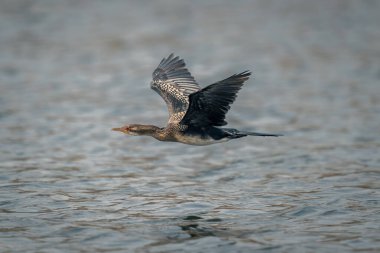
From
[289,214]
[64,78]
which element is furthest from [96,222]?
[64,78]

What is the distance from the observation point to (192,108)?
437 inches

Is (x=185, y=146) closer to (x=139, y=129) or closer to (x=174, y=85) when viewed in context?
(x=174, y=85)

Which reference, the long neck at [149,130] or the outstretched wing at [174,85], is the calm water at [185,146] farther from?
the outstretched wing at [174,85]

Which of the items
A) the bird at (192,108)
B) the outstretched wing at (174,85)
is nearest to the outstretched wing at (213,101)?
the bird at (192,108)

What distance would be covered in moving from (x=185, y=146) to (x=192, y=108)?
4106mm

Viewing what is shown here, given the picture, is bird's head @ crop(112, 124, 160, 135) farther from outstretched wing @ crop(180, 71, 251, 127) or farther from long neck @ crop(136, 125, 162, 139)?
outstretched wing @ crop(180, 71, 251, 127)

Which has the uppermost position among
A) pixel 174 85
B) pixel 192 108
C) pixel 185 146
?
pixel 174 85

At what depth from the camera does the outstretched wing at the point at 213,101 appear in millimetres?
10555

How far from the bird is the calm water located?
0.88m

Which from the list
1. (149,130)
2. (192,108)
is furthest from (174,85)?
(192,108)

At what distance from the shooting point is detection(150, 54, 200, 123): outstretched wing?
1277 centimetres

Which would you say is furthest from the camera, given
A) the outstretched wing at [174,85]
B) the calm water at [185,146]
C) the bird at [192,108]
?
the outstretched wing at [174,85]

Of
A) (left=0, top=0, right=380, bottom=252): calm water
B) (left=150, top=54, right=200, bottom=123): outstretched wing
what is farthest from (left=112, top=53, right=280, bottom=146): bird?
(left=0, top=0, right=380, bottom=252): calm water

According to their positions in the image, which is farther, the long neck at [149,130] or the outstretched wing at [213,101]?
the long neck at [149,130]
